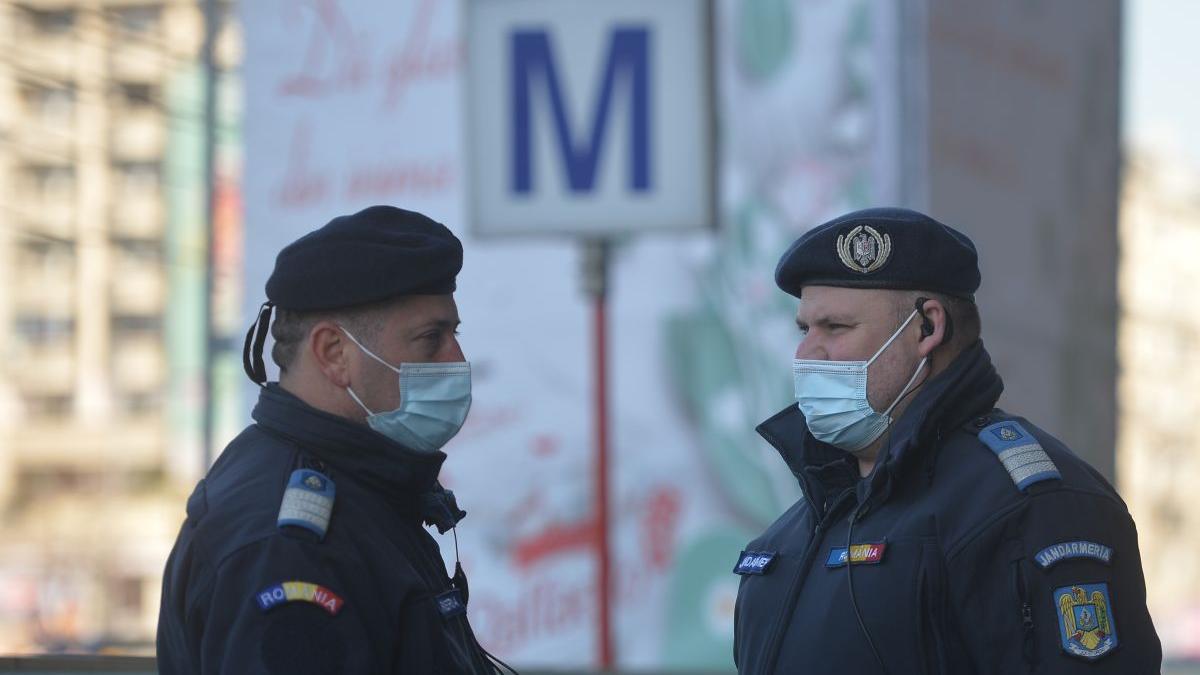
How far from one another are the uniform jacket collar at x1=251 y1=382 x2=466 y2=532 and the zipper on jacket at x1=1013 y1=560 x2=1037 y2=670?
930 millimetres

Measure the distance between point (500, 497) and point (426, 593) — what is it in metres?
4.75

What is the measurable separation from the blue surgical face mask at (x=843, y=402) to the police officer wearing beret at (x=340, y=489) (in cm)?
58

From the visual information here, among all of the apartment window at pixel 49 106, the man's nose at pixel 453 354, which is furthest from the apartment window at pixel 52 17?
the apartment window at pixel 49 106

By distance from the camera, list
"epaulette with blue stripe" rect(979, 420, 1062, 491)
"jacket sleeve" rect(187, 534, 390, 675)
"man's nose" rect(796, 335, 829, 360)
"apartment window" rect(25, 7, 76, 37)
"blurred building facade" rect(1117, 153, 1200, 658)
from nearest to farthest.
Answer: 1. "jacket sleeve" rect(187, 534, 390, 675)
2. "epaulette with blue stripe" rect(979, 420, 1062, 491)
3. "man's nose" rect(796, 335, 829, 360)
4. "apartment window" rect(25, 7, 76, 37)
5. "blurred building facade" rect(1117, 153, 1200, 658)

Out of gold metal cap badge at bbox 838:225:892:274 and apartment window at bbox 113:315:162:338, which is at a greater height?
gold metal cap badge at bbox 838:225:892:274

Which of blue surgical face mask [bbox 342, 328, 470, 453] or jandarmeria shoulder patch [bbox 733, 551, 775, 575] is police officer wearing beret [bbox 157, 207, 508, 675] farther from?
jandarmeria shoulder patch [bbox 733, 551, 775, 575]

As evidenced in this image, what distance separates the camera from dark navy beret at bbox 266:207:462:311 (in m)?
2.71

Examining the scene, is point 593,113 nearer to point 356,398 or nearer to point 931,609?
point 356,398

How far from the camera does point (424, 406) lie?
2.85 m

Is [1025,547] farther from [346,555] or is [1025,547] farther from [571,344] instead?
[571,344]

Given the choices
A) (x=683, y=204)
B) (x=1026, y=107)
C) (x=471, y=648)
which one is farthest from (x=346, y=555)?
(x=1026, y=107)

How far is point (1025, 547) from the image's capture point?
2.58 metres

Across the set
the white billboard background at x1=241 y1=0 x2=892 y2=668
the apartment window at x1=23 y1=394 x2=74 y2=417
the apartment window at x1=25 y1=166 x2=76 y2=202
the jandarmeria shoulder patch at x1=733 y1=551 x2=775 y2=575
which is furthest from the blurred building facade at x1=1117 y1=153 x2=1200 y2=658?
the apartment window at x1=23 y1=394 x2=74 y2=417

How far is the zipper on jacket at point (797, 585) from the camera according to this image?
2.91 meters
